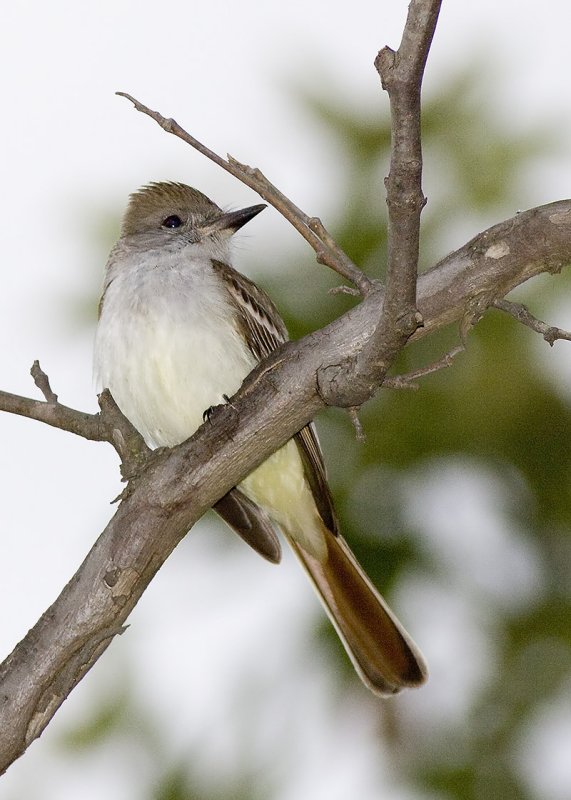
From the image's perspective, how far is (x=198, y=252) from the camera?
6098 millimetres

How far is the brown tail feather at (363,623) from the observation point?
544 cm

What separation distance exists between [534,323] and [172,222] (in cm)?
325

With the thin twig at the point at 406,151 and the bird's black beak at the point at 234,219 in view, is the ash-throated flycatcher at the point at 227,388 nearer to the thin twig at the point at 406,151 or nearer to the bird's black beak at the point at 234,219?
the bird's black beak at the point at 234,219

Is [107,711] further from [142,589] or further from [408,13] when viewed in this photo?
[408,13]

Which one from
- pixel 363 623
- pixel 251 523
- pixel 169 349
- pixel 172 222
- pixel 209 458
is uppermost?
A: pixel 172 222

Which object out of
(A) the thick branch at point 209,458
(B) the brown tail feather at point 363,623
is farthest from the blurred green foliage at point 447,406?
(A) the thick branch at point 209,458

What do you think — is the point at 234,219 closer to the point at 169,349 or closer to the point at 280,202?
the point at 169,349

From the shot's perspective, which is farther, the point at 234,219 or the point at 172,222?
the point at 172,222

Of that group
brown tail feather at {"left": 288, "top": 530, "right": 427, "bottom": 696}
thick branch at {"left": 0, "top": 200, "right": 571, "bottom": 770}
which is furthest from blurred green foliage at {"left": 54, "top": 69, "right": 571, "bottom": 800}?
thick branch at {"left": 0, "top": 200, "right": 571, "bottom": 770}

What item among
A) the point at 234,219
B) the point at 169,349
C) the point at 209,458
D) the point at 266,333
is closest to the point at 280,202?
the point at 209,458

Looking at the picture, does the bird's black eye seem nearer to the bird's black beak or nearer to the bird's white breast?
the bird's black beak

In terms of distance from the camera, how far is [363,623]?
18.5 ft

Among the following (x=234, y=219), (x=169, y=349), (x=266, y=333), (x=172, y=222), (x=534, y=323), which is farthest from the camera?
(x=172, y=222)

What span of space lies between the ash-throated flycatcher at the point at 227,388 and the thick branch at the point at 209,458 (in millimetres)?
1396
